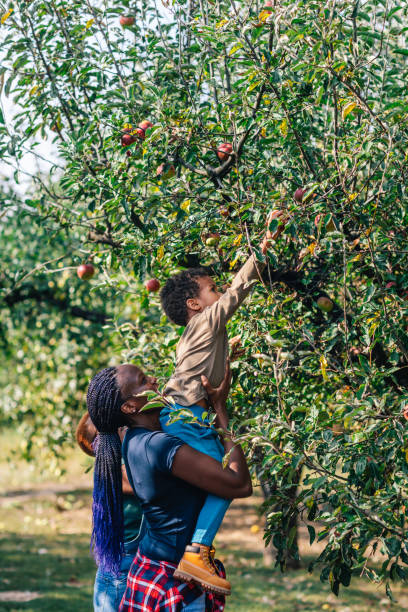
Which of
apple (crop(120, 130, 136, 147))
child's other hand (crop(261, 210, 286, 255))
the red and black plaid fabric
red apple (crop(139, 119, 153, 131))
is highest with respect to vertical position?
red apple (crop(139, 119, 153, 131))

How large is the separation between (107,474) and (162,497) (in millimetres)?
299

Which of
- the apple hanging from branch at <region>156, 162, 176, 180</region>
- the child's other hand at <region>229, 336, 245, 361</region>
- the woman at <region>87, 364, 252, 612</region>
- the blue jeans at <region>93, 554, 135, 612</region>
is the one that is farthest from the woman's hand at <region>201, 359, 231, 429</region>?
the apple hanging from branch at <region>156, 162, 176, 180</region>

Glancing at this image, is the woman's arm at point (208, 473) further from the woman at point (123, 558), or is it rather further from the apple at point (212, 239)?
the apple at point (212, 239)

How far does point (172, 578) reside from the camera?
222 cm

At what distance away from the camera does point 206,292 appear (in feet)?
9.27

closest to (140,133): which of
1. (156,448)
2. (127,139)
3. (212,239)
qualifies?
(127,139)

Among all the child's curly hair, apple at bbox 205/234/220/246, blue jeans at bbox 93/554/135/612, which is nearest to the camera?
blue jeans at bbox 93/554/135/612

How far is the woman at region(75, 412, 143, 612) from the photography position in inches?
102

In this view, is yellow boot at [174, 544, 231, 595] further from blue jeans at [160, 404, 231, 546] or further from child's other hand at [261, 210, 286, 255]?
child's other hand at [261, 210, 286, 255]

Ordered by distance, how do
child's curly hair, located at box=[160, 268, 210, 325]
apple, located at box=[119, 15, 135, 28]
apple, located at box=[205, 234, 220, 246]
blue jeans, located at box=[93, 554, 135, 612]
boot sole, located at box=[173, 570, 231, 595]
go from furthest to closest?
apple, located at box=[119, 15, 135, 28] → child's curly hair, located at box=[160, 268, 210, 325] → apple, located at box=[205, 234, 220, 246] → blue jeans, located at box=[93, 554, 135, 612] → boot sole, located at box=[173, 570, 231, 595]

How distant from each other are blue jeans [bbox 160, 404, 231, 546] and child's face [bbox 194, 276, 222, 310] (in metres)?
0.48

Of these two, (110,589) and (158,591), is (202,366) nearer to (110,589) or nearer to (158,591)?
(158,591)

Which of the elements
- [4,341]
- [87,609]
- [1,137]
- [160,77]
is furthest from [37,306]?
[160,77]

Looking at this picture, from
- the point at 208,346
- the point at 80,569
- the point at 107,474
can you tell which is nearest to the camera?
the point at 107,474
